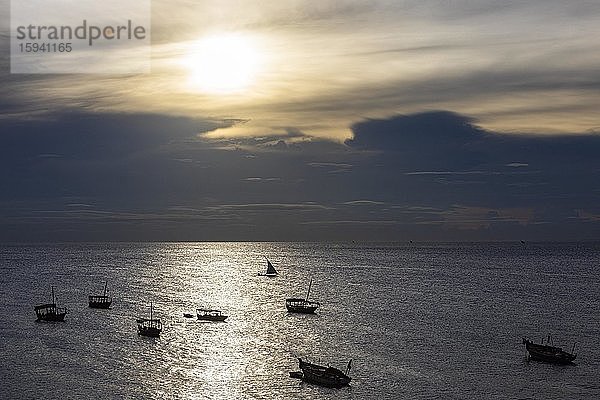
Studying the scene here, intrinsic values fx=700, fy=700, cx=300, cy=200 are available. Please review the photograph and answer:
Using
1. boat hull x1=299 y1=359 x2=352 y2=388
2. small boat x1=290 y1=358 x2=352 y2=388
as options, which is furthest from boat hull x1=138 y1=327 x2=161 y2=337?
boat hull x1=299 y1=359 x2=352 y2=388

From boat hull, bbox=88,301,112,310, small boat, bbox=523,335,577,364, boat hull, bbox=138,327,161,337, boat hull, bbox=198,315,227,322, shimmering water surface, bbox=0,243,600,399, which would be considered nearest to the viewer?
shimmering water surface, bbox=0,243,600,399

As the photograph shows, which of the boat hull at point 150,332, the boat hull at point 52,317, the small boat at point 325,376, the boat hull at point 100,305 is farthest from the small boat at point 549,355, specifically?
the boat hull at point 100,305

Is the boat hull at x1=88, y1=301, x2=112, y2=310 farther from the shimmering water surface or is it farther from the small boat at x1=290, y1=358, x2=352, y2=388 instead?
the small boat at x1=290, y1=358, x2=352, y2=388

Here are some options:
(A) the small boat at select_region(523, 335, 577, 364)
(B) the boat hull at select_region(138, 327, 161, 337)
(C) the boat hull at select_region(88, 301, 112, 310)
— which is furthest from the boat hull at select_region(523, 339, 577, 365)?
(C) the boat hull at select_region(88, 301, 112, 310)

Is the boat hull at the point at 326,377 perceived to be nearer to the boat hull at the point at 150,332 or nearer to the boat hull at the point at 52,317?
the boat hull at the point at 150,332

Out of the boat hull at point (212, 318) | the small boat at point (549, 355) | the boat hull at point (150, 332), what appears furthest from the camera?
the boat hull at point (212, 318)

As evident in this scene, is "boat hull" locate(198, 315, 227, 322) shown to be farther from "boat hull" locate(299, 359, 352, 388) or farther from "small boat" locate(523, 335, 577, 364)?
"small boat" locate(523, 335, 577, 364)

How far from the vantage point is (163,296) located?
520 feet

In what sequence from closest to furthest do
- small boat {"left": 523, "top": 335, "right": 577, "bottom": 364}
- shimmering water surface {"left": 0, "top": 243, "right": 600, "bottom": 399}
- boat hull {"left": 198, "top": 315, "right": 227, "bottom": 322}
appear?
shimmering water surface {"left": 0, "top": 243, "right": 600, "bottom": 399} < small boat {"left": 523, "top": 335, "right": 577, "bottom": 364} < boat hull {"left": 198, "top": 315, "right": 227, "bottom": 322}

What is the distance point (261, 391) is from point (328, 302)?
263 feet

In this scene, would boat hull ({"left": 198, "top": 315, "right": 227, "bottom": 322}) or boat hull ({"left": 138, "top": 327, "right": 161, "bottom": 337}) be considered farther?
boat hull ({"left": 198, "top": 315, "right": 227, "bottom": 322})

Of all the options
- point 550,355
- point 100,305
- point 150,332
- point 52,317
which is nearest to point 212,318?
point 150,332

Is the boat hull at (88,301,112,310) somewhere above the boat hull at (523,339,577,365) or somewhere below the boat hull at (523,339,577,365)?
below

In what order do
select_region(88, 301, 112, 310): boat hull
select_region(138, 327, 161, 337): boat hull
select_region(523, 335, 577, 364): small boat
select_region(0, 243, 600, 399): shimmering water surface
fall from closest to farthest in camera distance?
select_region(0, 243, 600, 399): shimmering water surface, select_region(523, 335, 577, 364): small boat, select_region(138, 327, 161, 337): boat hull, select_region(88, 301, 112, 310): boat hull
